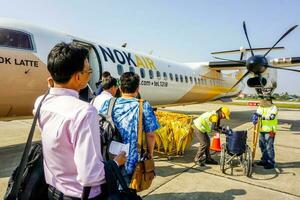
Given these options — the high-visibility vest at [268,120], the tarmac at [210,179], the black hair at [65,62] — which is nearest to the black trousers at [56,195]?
the black hair at [65,62]

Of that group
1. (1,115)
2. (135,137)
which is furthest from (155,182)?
(1,115)

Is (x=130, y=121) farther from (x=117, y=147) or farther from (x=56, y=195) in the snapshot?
(x=56, y=195)

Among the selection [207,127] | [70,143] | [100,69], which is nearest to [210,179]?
[207,127]

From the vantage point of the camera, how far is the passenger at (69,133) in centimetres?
169

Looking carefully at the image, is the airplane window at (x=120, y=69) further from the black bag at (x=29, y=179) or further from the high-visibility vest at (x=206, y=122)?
the black bag at (x=29, y=179)

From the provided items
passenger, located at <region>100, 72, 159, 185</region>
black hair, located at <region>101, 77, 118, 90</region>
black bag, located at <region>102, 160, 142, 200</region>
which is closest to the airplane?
black hair, located at <region>101, 77, 118, 90</region>

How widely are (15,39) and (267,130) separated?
6543 millimetres

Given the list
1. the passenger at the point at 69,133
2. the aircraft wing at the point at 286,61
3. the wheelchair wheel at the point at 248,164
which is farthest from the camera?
the aircraft wing at the point at 286,61

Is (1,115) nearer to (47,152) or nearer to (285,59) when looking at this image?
(47,152)

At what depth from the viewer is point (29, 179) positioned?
2045 mm

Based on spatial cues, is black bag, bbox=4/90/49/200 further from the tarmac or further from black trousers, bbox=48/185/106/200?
the tarmac

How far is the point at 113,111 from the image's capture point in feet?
10.4

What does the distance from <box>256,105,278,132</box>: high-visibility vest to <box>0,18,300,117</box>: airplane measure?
15.9 feet

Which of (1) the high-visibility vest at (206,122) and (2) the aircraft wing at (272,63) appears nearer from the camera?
(1) the high-visibility vest at (206,122)
